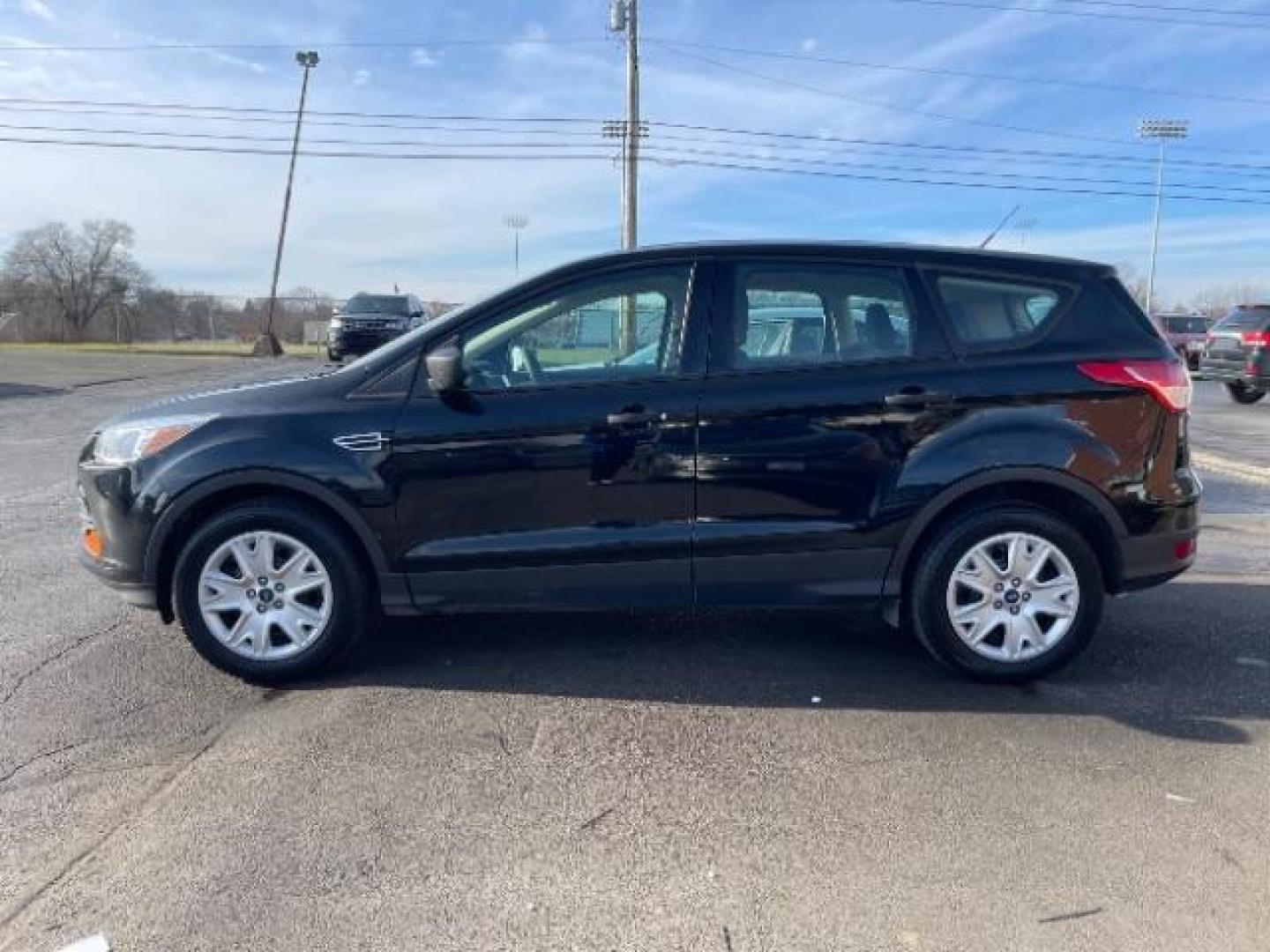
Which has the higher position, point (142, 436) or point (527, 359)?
point (527, 359)

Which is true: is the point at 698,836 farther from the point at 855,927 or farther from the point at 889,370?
the point at 889,370

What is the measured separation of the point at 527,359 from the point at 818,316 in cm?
126

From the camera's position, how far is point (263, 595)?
4.11m

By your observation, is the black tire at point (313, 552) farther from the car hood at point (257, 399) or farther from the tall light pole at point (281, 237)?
the tall light pole at point (281, 237)

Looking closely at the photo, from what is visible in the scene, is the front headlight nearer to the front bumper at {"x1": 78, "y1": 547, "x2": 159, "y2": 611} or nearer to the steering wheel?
the front bumper at {"x1": 78, "y1": 547, "x2": 159, "y2": 611}

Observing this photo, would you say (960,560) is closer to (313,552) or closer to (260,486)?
(313,552)

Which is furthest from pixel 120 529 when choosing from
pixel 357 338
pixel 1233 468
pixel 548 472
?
pixel 357 338

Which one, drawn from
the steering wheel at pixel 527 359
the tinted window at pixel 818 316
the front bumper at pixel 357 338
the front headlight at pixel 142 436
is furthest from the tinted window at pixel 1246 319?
the front headlight at pixel 142 436

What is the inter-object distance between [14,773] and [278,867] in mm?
1238

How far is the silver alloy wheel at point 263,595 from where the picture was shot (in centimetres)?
409

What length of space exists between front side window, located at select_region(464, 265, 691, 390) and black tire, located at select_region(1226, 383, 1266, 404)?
59.5 feet

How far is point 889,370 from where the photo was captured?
411 cm

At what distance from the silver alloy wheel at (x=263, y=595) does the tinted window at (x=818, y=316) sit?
2.01m

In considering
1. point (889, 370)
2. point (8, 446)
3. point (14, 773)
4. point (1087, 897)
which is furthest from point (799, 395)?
point (8, 446)
